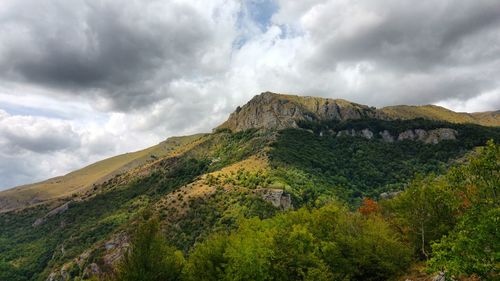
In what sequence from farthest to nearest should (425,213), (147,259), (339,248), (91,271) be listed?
(91,271) < (339,248) < (425,213) < (147,259)

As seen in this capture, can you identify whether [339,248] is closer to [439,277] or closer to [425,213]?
[425,213]

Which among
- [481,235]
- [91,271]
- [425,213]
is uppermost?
[481,235]

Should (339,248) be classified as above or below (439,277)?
above

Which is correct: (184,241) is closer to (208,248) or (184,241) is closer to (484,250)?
(208,248)

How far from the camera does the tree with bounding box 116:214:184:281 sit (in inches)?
2159

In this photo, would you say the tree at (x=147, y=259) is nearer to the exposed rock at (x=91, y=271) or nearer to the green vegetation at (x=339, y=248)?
the green vegetation at (x=339, y=248)

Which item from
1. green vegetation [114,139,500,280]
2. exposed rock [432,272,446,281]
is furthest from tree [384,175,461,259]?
exposed rock [432,272,446,281]

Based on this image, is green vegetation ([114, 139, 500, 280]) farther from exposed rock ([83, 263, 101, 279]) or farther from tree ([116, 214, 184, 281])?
exposed rock ([83, 263, 101, 279])

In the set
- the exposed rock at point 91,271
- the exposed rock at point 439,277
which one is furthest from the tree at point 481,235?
the exposed rock at point 91,271

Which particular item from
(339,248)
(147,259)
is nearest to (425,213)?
(339,248)

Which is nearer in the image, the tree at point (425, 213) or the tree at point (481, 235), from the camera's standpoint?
the tree at point (481, 235)

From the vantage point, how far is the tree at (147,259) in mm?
54844

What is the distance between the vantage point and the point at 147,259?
55.8m

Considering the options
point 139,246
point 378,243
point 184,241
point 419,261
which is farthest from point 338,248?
point 184,241
